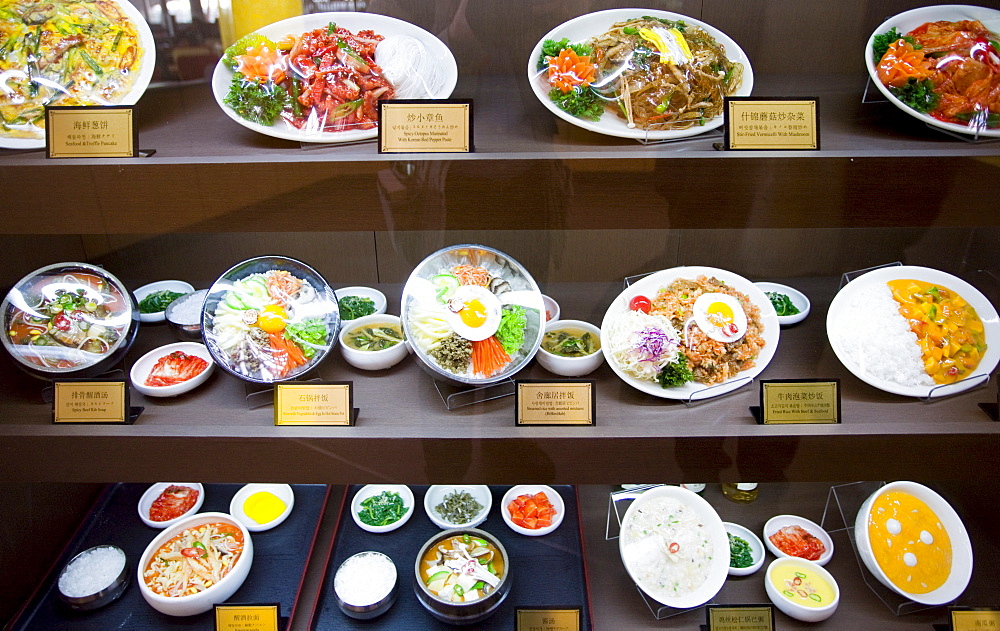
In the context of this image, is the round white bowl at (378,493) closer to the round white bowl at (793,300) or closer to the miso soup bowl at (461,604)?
the miso soup bowl at (461,604)

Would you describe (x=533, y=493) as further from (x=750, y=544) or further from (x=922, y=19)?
(x=922, y=19)

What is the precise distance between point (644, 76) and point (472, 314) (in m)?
0.67

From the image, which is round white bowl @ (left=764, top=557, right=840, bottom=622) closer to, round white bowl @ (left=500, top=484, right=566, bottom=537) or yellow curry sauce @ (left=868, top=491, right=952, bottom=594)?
yellow curry sauce @ (left=868, top=491, right=952, bottom=594)

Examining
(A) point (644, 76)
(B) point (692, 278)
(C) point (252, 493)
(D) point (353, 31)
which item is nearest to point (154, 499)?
(C) point (252, 493)

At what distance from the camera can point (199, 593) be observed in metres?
1.70

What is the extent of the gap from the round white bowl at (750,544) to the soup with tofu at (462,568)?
0.65m

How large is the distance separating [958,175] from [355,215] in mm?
1209

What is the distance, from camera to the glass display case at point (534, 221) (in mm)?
1288

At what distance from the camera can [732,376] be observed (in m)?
1.55

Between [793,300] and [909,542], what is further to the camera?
[793,300]

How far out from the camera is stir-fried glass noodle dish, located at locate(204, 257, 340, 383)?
1550mm

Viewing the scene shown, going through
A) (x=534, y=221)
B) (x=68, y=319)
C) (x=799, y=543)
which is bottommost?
(x=799, y=543)

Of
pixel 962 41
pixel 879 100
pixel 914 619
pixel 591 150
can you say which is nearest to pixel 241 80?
pixel 591 150

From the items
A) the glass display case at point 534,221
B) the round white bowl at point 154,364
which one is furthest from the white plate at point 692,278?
the round white bowl at point 154,364
